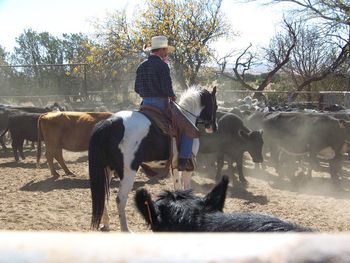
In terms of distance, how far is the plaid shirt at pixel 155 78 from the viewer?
5.97 m

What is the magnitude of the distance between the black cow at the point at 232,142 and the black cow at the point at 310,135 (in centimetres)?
116

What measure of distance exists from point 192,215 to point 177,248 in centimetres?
179

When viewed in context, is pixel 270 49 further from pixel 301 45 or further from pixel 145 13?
pixel 145 13

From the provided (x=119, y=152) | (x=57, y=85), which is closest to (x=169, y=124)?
(x=119, y=152)

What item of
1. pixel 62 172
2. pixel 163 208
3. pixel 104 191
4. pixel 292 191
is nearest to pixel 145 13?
pixel 62 172

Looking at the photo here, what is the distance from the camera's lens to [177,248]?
0.62m

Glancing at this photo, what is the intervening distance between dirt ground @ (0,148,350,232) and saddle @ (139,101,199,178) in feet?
3.11

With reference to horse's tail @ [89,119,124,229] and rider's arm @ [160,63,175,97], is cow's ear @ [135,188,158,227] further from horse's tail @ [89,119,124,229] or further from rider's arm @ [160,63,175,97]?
rider's arm @ [160,63,175,97]

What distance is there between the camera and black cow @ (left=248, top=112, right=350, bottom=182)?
9.94 metres

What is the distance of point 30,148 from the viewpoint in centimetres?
1546

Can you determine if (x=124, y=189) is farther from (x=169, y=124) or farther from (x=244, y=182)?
(x=244, y=182)

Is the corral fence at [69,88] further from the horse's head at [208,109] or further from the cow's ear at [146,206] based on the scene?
the cow's ear at [146,206]

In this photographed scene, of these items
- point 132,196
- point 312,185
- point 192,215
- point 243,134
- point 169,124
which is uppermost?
point 169,124

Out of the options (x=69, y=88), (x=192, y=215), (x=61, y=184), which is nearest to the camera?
(x=192, y=215)
